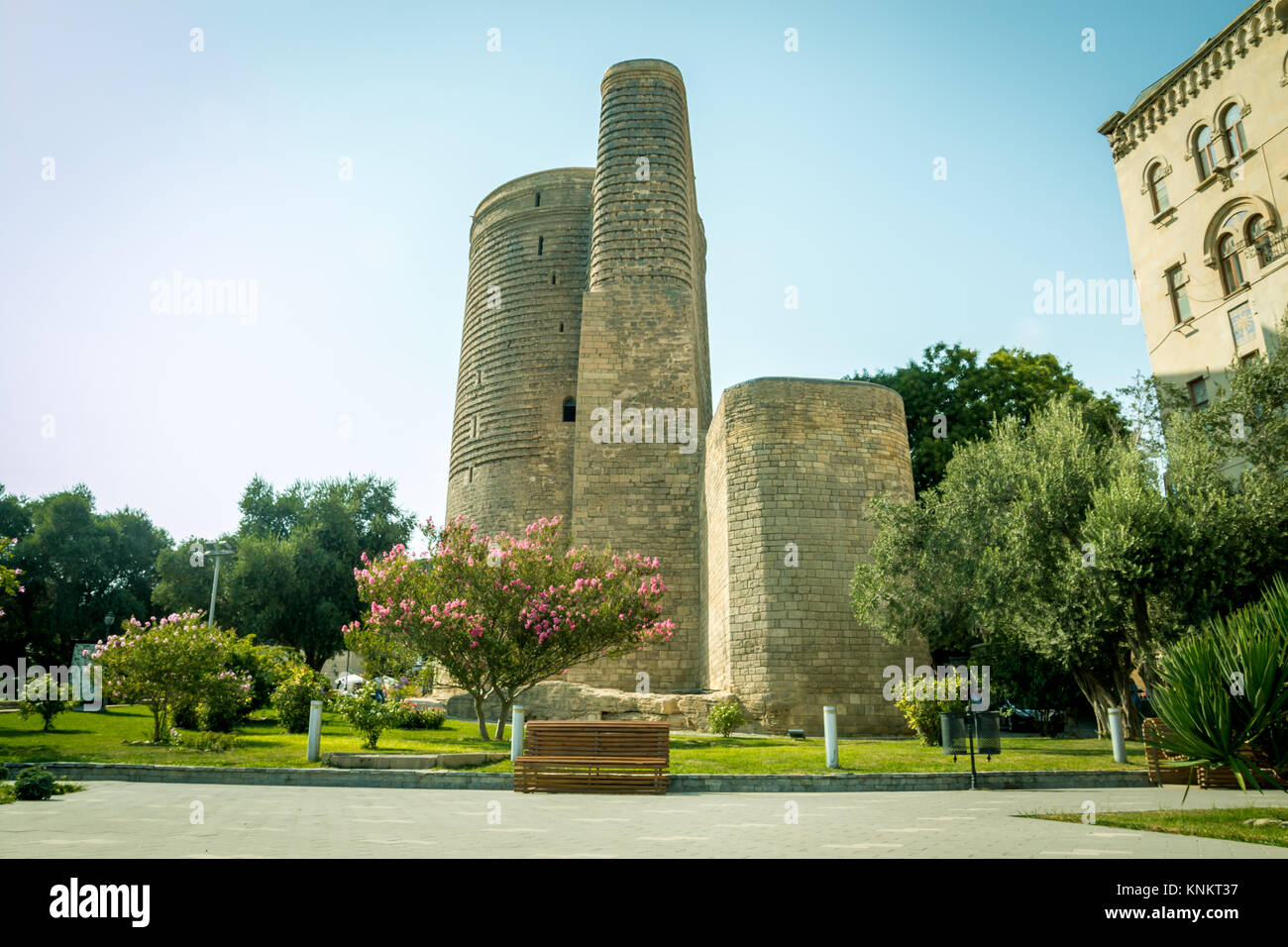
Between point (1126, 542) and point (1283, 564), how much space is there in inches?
123

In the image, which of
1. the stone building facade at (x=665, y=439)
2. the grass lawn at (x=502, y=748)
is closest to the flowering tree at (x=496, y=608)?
the grass lawn at (x=502, y=748)

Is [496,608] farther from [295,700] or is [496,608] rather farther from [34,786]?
[34,786]

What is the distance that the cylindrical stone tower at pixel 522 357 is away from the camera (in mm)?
27109

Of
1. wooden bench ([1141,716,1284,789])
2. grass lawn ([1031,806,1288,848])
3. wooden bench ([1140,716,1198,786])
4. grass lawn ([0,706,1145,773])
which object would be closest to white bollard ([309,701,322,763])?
grass lawn ([0,706,1145,773])

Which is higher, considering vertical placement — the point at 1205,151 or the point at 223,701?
the point at 1205,151

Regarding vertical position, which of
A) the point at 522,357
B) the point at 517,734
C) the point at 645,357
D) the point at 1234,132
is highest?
the point at 1234,132

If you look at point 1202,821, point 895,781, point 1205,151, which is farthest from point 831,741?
point 1205,151

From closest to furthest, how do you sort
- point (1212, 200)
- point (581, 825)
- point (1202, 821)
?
point (1202, 821) → point (581, 825) → point (1212, 200)

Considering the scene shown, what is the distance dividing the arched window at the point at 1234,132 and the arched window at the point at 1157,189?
215cm

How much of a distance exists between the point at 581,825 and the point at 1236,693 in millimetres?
5865

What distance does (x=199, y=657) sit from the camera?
15.0 m

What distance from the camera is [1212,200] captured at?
70.6 ft
